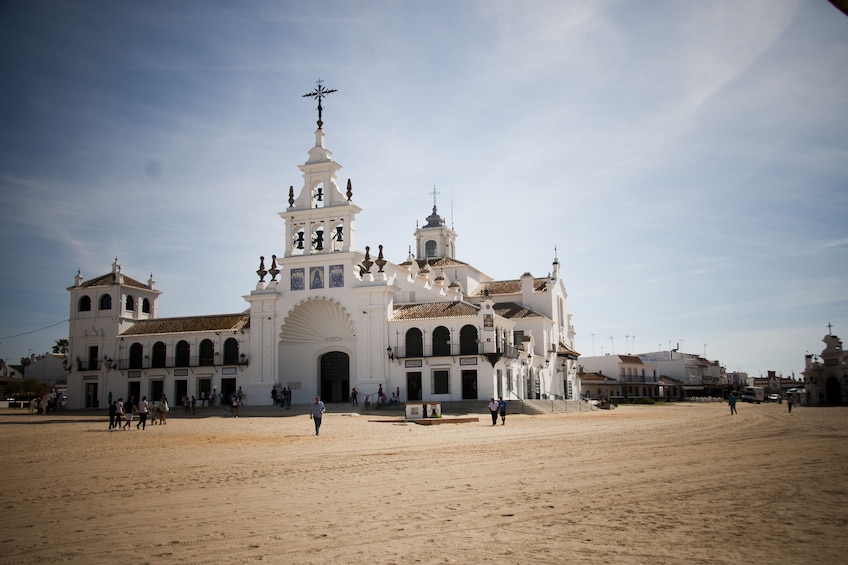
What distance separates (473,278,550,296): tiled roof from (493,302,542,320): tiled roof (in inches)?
68.1

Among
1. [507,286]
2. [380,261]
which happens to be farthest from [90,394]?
[507,286]

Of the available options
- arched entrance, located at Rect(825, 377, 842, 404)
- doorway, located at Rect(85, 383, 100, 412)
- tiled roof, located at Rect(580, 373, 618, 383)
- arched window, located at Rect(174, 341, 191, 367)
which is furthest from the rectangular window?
tiled roof, located at Rect(580, 373, 618, 383)

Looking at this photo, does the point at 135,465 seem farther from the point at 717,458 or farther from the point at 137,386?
the point at 137,386

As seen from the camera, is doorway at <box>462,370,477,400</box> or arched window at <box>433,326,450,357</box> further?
arched window at <box>433,326,450,357</box>

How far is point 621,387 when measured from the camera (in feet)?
267

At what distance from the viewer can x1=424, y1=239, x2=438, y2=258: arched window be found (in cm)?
6475

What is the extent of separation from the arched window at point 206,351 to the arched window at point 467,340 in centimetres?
1788

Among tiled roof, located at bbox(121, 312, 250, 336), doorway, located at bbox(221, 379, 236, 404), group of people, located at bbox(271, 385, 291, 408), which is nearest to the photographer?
group of people, located at bbox(271, 385, 291, 408)

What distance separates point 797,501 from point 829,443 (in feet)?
33.0

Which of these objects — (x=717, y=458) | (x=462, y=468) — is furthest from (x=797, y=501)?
(x=462, y=468)

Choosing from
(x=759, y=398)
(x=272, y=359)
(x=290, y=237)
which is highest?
(x=290, y=237)

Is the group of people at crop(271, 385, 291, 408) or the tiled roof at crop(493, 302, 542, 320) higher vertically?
the tiled roof at crop(493, 302, 542, 320)

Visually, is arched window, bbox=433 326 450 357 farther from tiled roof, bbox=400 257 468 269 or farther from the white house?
the white house

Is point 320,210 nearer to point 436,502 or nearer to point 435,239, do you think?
point 435,239
